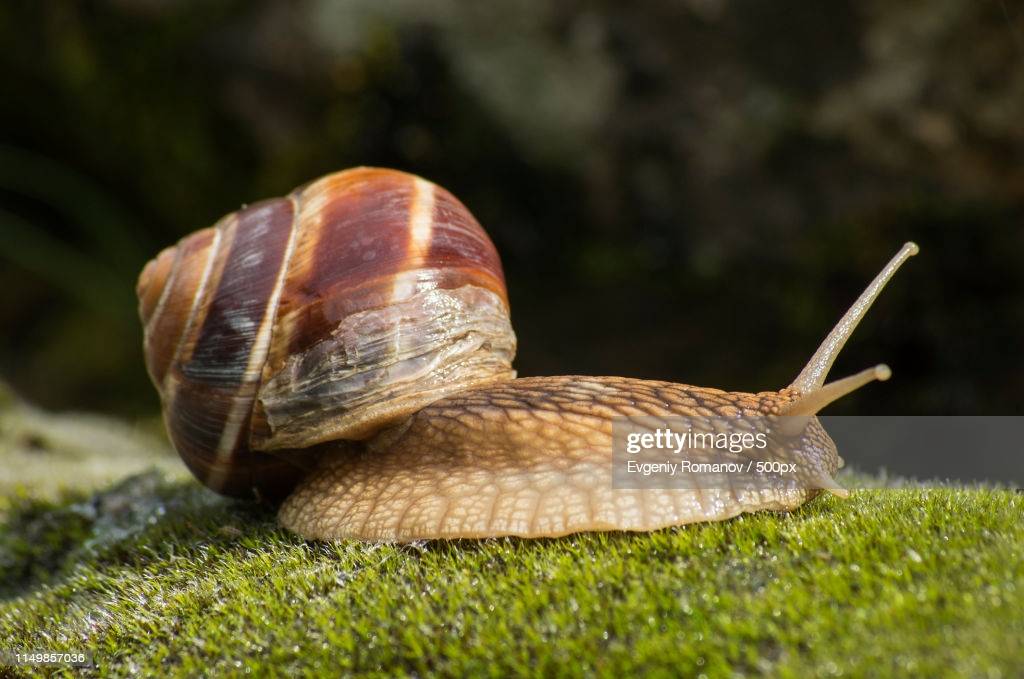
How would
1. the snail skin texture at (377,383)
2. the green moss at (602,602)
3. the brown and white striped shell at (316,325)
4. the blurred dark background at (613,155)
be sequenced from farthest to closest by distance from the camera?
the blurred dark background at (613,155) → the brown and white striped shell at (316,325) → the snail skin texture at (377,383) → the green moss at (602,602)

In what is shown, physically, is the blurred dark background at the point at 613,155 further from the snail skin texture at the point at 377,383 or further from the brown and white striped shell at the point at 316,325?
the brown and white striped shell at the point at 316,325

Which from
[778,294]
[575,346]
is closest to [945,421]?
[778,294]

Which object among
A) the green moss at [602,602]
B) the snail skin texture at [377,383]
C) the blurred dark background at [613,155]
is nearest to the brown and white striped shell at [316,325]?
the snail skin texture at [377,383]

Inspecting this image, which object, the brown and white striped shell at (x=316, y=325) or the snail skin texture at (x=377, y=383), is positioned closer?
the snail skin texture at (x=377, y=383)

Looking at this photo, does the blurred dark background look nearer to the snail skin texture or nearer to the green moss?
the snail skin texture

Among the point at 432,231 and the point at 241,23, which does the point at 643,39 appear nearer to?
the point at 241,23

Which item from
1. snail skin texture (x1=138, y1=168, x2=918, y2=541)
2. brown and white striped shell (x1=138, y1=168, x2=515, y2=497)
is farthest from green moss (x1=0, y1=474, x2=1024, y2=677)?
brown and white striped shell (x1=138, y1=168, x2=515, y2=497)

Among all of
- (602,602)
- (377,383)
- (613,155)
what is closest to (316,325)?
(377,383)

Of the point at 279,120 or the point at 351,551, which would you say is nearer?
the point at 351,551
